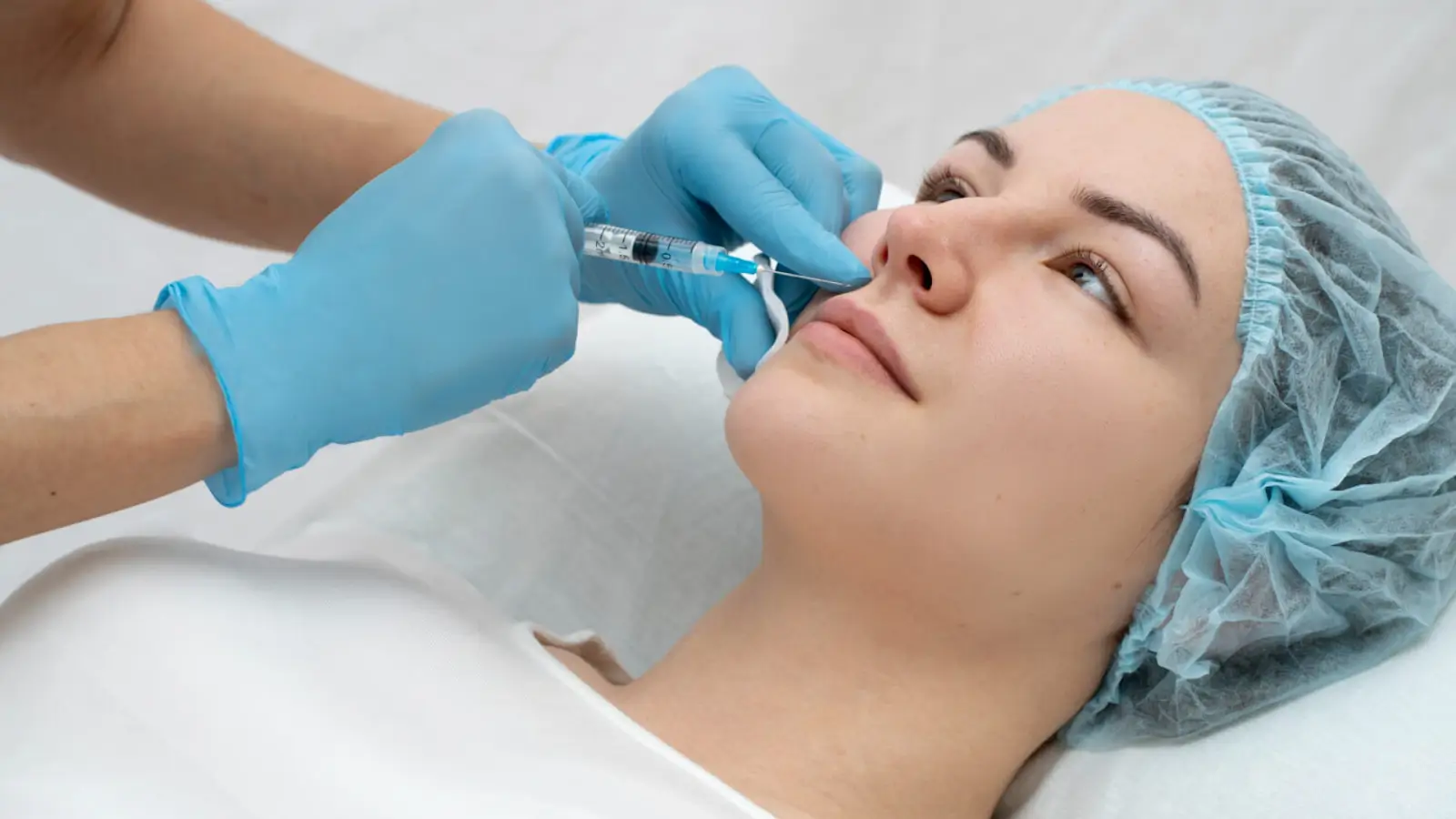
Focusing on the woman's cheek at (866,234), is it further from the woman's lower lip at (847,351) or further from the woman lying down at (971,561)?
the woman's lower lip at (847,351)

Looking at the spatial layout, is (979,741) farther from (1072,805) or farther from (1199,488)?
(1199,488)

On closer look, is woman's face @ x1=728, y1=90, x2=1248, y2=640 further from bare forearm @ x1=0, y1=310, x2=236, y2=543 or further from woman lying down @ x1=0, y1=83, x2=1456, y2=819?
bare forearm @ x1=0, y1=310, x2=236, y2=543

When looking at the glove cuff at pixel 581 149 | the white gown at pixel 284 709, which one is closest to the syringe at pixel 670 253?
the glove cuff at pixel 581 149

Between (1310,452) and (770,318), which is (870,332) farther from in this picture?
(1310,452)

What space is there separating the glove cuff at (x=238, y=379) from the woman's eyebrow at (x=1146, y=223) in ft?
2.68

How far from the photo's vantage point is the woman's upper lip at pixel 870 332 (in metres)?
1.15

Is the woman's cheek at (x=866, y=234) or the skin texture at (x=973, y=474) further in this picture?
the woman's cheek at (x=866, y=234)

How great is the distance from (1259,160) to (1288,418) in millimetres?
271

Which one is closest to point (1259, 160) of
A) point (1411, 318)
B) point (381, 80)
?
point (1411, 318)

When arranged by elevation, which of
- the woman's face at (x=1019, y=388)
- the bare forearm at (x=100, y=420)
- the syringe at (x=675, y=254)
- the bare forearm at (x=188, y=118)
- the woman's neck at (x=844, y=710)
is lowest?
the woman's neck at (x=844, y=710)

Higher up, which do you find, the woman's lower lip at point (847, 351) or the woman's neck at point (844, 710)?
the woman's lower lip at point (847, 351)

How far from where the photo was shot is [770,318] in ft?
4.52

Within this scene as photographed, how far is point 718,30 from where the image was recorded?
2.42 meters

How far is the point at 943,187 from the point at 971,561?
0.44 metres
